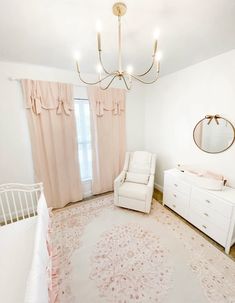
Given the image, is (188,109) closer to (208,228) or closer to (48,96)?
(208,228)

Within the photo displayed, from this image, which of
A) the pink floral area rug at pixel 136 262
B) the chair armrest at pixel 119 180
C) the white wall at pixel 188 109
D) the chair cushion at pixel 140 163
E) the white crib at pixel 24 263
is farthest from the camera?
the chair cushion at pixel 140 163

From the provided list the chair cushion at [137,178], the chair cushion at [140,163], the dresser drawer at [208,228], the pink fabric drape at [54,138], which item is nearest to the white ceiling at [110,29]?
the pink fabric drape at [54,138]

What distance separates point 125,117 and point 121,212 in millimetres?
1859

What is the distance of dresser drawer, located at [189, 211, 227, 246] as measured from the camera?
1.78 meters

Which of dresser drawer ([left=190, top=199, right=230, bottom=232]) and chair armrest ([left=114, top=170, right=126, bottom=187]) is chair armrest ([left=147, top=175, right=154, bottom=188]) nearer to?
chair armrest ([left=114, top=170, right=126, bottom=187])

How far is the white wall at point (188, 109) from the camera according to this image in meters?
1.98

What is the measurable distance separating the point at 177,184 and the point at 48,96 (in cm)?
246

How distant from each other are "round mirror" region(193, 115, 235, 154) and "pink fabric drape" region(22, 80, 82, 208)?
81.3 inches

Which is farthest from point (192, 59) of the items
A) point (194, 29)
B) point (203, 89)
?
point (194, 29)

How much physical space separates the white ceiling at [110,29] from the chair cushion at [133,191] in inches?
77.2

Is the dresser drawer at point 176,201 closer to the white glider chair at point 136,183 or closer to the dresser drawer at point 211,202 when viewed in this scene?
the dresser drawer at point 211,202

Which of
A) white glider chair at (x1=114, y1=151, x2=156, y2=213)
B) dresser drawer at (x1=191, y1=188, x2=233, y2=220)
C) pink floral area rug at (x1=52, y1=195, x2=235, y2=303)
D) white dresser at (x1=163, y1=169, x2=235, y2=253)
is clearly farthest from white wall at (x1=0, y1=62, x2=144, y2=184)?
dresser drawer at (x1=191, y1=188, x2=233, y2=220)

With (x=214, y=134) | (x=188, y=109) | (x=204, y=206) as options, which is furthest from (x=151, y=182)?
(x=188, y=109)

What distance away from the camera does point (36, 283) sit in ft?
2.61
